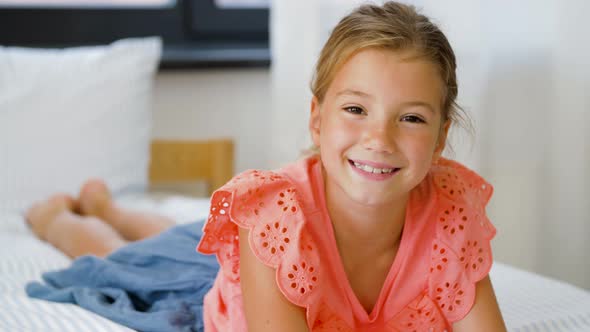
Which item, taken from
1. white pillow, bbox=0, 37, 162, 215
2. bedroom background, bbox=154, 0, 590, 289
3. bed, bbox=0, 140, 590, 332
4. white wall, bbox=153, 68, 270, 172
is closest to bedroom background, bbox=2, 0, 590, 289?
bedroom background, bbox=154, 0, 590, 289

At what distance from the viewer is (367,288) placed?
104 centimetres

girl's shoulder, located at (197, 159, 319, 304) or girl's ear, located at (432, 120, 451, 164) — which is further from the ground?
girl's ear, located at (432, 120, 451, 164)

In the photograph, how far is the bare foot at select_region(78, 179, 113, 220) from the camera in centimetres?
167

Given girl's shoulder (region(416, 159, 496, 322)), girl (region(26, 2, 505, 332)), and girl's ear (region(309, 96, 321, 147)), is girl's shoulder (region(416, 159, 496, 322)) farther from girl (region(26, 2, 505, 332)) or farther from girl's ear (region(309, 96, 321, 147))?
girl's ear (region(309, 96, 321, 147))

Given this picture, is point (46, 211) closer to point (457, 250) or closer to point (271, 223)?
point (271, 223)

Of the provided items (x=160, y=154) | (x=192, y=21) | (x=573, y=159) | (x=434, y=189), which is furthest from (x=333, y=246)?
(x=192, y=21)

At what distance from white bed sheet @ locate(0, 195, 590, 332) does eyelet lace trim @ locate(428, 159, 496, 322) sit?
0.34ft

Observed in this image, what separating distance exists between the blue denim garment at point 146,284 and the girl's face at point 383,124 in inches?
13.6

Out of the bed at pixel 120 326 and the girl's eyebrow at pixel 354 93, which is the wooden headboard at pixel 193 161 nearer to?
the bed at pixel 120 326

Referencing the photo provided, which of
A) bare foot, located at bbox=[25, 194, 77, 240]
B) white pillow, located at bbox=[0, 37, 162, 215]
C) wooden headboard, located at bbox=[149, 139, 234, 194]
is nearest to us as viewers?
bare foot, located at bbox=[25, 194, 77, 240]

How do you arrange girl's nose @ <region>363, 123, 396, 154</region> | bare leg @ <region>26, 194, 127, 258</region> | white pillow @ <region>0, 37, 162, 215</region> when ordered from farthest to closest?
white pillow @ <region>0, 37, 162, 215</region>, bare leg @ <region>26, 194, 127, 258</region>, girl's nose @ <region>363, 123, 396, 154</region>

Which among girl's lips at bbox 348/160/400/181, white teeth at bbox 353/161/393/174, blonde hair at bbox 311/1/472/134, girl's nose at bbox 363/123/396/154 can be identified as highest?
blonde hair at bbox 311/1/472/134

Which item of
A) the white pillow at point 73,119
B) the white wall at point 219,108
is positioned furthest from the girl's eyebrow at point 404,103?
the white wall at point 219,108

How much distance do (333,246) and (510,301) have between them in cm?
33
